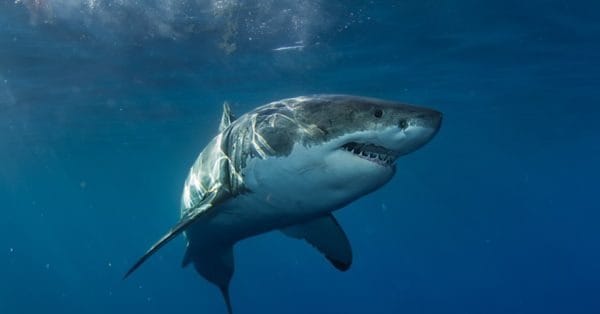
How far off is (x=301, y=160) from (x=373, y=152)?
2.05 feet

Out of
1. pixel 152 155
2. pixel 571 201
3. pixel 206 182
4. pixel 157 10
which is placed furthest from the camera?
pixel 571 201

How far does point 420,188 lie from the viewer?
81.1 meters

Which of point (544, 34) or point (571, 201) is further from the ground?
point (544, 34)

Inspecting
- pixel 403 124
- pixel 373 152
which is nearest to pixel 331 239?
pixel 373 152

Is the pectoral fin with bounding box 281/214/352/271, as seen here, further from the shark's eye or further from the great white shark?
the shark's eye

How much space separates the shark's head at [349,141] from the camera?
144 inches

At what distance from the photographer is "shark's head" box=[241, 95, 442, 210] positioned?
365 centimetres

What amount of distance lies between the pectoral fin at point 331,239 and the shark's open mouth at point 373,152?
268 centimetres

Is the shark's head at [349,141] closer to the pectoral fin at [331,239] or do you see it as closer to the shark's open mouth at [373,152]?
the shark's open mouth at [373,152]

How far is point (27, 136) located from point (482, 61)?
2519cm

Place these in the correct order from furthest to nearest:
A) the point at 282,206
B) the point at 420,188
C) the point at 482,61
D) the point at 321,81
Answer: the point at 420,188
the point at 321,81
the point at 482,61
the point at 282,206

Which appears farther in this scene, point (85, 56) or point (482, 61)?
point (482, 61)

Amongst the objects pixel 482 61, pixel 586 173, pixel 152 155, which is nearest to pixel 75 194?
pixel 152 155

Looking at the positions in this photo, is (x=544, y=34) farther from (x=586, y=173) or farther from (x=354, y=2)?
(x=586, y=173)
